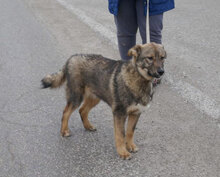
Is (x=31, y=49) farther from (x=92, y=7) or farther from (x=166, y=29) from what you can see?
(x=92, y=7)

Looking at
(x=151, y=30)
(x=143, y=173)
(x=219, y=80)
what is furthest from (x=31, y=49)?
(x=143, y=173)

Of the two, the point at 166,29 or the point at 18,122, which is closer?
the point at 18,122

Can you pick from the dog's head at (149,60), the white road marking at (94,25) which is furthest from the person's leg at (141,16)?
the white road marking at (94,25)

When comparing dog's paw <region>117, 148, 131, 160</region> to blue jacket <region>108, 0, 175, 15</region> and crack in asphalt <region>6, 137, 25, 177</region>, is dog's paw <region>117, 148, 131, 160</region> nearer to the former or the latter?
crack in asphalt <region>6, 137, 25, 177</region>

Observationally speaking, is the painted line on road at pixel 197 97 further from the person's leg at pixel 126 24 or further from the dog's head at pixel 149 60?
the dog's head at pixel 149 60

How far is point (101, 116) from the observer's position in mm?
4359

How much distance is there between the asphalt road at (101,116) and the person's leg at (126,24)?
2.85 ft

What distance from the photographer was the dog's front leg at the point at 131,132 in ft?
11.9

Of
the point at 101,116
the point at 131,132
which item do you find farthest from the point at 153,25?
the point at 131,132

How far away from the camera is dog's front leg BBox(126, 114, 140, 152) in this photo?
3629mm

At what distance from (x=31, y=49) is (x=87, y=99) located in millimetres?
3439

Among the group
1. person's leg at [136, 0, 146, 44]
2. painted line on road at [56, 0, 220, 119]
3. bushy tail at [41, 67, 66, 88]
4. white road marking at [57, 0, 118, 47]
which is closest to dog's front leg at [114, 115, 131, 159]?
bushy tail at [41, 67, 66, 88]

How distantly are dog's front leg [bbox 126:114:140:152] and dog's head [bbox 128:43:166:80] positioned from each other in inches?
19.7

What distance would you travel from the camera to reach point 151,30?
4918 millimetres
